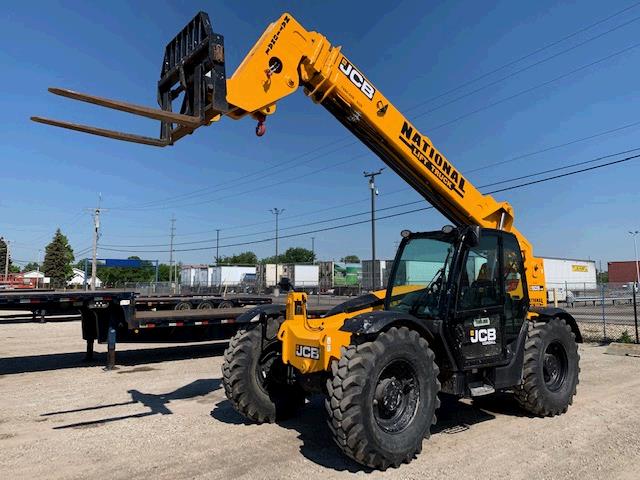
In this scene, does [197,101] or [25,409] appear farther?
[25,409]

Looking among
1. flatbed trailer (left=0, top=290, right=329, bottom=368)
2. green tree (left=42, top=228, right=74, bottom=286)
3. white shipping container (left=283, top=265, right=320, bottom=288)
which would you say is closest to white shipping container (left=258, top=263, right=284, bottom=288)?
white shipping container (left=283, top=265, right=320, bottom=288)

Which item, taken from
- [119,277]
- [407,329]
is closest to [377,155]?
[407,329]

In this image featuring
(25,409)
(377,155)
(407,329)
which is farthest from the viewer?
(377,155)

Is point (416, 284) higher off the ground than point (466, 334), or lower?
higher

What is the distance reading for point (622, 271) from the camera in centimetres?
6519

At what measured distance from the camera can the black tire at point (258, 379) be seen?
5.95 m

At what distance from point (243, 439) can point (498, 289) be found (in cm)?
355

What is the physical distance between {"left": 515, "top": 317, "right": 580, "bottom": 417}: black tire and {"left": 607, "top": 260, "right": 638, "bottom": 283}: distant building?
6534cm

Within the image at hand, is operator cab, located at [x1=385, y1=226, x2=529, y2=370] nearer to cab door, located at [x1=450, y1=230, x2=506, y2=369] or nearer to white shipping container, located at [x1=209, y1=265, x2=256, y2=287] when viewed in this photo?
cab door, located at [x1=450, y1=230, x2=506, y2=369]

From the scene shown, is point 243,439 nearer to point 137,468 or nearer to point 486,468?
point 137,468

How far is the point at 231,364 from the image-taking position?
595cm

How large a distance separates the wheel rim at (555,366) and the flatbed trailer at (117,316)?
468 cm

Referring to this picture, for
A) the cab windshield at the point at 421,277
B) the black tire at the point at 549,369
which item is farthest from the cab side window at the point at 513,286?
the cab windshield at the point at 421,277

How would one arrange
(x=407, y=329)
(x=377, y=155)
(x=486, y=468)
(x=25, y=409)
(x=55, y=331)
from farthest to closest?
1. (x=55, y=331)
2. (x=377, y=155)
3. (x=25, y=409)
4. (x=407, y=329)
5. (x=486, y=468)
